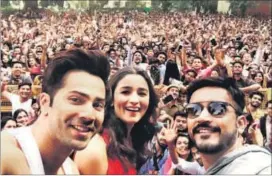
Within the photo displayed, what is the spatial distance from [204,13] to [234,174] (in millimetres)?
819

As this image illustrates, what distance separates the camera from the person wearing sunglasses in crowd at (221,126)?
2.51 metres

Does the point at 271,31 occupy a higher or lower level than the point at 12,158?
higher

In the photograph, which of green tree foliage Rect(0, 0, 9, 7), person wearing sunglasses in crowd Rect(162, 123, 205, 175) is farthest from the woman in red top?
green tree foliage Rect(0, 0, 9, 7)

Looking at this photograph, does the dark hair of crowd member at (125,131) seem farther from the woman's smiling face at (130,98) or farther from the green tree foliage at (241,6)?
the green tree foliage at (241,6)

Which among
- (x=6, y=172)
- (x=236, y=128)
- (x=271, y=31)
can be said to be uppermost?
(x=271, y=31)

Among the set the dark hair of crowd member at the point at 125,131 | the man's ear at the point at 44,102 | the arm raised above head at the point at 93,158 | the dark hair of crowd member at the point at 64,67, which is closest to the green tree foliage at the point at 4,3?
the dark hair of crowd member at the point at 64,67

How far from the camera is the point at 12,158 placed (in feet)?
8.04

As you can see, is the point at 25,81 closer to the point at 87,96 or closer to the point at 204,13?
the point at 87,96

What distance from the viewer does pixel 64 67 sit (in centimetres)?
248

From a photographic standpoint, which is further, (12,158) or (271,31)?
(271,31)

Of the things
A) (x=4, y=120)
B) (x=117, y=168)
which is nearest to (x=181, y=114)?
(x=117, y=168)

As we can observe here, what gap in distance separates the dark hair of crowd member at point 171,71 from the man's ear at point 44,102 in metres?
0.58

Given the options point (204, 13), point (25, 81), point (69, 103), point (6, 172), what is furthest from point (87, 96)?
point (204, 13)

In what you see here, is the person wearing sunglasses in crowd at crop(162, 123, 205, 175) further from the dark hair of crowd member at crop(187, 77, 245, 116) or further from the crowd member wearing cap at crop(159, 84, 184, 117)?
the dark hair of crowd member at crop(187, 77, 245, 116)
